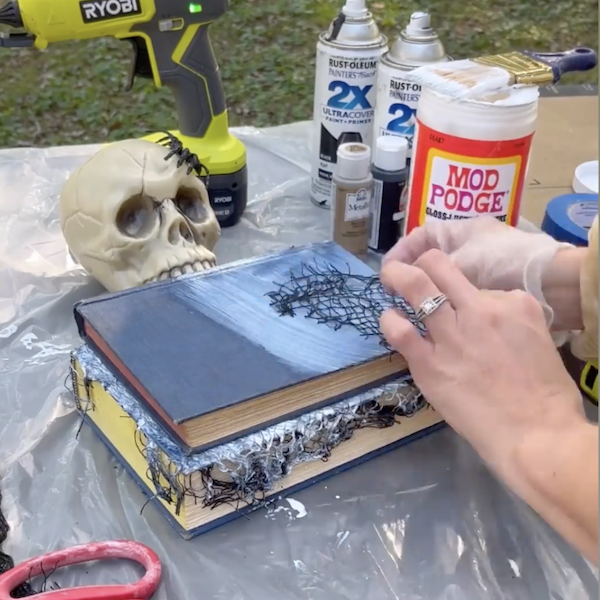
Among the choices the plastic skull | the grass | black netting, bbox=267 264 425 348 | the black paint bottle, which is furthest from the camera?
the grass

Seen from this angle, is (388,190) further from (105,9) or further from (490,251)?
(105,9)

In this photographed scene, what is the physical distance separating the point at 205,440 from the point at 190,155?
1.26 ft

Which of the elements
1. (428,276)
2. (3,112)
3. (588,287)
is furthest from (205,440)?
(3,112)

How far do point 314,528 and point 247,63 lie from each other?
213 centimetres

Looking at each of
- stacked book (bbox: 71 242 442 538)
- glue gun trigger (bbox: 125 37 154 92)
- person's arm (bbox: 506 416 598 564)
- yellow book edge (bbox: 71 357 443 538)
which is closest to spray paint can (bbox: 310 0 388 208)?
glue gun trigger (bbox: 125 37 154 92)

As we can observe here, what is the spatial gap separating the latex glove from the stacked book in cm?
7

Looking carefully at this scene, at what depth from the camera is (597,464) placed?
44 centimetres

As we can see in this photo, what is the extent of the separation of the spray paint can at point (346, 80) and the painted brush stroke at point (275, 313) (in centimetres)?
A: 29

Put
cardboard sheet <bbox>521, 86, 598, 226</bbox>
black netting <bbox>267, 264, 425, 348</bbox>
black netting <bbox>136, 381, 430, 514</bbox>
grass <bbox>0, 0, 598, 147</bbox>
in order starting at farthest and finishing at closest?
grass <bbox>0, 0, 598, 147</bbox> < cardboard sheet <bbox>521, 86, 598, 226</bbox> < black netting <bbox>267, 264, 425, 348</bbox> < black netting <bbox>136, 381, 430, 514</bbox>

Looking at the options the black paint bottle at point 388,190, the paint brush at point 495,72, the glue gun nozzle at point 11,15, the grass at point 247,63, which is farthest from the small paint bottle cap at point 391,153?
the grass at point 247,63

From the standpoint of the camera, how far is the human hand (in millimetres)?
513

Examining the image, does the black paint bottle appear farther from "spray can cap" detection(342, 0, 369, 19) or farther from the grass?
the grass

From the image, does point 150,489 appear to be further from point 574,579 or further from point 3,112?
point 3,112

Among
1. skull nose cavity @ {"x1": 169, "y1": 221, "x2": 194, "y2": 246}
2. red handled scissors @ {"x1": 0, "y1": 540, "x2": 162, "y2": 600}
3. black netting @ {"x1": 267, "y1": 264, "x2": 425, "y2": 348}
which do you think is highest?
black netting @ {"x1": 267, "y1": 264, "x2": 425, "y2": 348}
